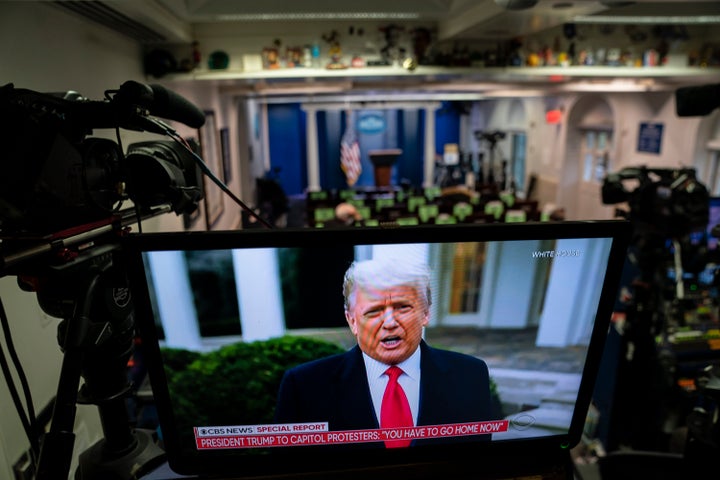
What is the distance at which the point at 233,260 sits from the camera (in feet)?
2.63

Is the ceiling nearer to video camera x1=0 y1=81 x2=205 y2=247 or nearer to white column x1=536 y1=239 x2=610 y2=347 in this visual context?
video camera x1=0 y1=81 x2=205 y2=247

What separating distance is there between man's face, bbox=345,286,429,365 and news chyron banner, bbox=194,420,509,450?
162mm

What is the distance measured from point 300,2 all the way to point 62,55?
1.45 m

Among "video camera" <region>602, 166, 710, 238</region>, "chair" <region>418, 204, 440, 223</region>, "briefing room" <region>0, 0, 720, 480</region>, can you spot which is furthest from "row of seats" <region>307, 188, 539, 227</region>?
"briefing room" <region>0, 0, 720, 480</region>

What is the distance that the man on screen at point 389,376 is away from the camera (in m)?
0.85

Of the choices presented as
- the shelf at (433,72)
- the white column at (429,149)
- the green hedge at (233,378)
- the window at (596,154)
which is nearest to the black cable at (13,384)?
the green hedge at (233,378)

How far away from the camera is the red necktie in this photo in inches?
35.5

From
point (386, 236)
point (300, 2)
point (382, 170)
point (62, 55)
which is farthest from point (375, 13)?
point (382, 170)

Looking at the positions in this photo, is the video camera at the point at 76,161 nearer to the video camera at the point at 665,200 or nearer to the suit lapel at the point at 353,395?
the suit lapel at the point at 353,395

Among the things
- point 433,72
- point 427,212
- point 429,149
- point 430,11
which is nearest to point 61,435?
point 430,11

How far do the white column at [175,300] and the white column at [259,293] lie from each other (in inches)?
3.4

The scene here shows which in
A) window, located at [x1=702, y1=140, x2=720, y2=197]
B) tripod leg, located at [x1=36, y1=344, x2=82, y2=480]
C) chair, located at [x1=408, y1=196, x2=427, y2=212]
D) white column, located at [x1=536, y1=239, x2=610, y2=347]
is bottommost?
chair, located at [x1=408, y1=196, x2=427, y2=212]

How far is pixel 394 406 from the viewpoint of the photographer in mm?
915

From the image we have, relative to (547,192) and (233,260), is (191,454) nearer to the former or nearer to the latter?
(233,260)
